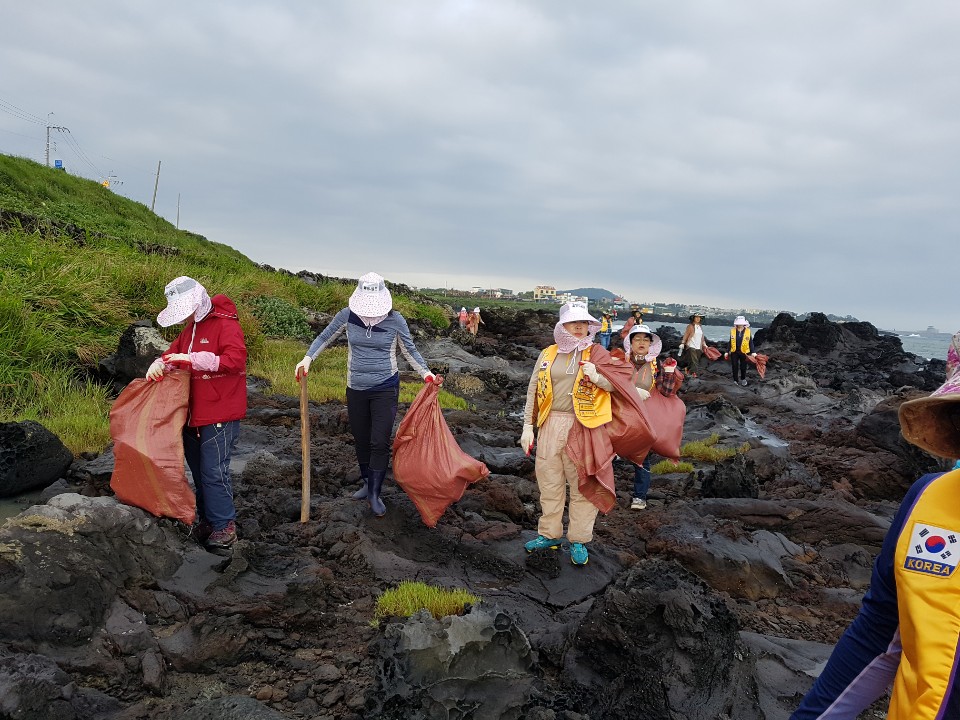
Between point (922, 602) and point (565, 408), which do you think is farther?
point (565, 408)

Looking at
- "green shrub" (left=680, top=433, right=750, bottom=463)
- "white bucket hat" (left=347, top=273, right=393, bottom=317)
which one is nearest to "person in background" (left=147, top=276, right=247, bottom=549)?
"white bucket hat" (left=347, top=273, right=393, bottom=317)

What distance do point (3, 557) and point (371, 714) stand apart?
2062 mm

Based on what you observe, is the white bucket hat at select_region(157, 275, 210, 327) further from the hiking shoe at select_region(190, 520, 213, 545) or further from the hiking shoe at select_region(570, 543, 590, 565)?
the hiking shoe at select_region(570, 543, 590, 565)

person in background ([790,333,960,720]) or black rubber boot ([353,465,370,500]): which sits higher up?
person in background ([790,333,960,720])

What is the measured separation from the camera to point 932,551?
1.35m

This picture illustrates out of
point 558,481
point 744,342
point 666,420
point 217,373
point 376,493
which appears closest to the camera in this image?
point 217,373

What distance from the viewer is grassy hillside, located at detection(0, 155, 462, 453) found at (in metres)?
7.05

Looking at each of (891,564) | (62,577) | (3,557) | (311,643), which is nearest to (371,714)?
(311,643)

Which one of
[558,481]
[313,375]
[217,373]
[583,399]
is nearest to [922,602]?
[583,399]

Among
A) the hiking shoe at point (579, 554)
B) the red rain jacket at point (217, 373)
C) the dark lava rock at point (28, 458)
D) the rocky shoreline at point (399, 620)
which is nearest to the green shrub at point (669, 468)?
the rocky shoreline at point (399, 620)

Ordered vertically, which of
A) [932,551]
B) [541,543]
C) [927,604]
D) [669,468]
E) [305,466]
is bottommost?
[669,468]

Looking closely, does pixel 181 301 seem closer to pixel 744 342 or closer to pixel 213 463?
pixel 213 463

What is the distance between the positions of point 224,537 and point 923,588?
410 centimetres

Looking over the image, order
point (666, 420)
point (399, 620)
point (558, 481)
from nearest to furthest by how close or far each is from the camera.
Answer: point (399, 620), point (558, 481), point (666, 420)
